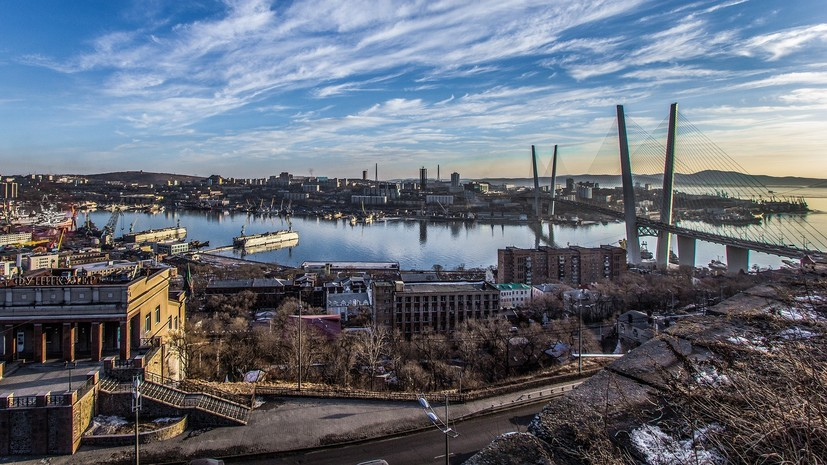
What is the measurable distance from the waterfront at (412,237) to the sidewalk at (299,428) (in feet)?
35.1

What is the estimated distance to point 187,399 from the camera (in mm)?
2492

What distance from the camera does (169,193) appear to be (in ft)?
161

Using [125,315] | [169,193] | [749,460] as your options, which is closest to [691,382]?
[749,460]

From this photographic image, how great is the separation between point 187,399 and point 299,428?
626 mm

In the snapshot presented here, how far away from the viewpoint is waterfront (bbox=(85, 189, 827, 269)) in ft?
51.2

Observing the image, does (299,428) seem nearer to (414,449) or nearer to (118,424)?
(414,449)

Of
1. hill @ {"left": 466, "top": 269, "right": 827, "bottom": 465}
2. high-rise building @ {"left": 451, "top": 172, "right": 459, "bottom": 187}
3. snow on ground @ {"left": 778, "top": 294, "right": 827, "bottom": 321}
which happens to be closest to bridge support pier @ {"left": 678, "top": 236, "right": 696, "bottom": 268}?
snow on ground @ {"left": 778, "top": 294, "right": 827, "bottom": 321}

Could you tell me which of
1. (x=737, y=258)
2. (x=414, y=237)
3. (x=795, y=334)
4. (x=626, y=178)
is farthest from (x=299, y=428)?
(x=414, y=237)

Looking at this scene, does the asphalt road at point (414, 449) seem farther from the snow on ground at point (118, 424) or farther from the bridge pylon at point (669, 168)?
the bridge pylon at point (669, 168)

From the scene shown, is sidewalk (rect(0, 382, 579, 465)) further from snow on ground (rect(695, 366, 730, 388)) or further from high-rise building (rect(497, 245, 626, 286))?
high-rise building (rect(497, 245, 626, 286))

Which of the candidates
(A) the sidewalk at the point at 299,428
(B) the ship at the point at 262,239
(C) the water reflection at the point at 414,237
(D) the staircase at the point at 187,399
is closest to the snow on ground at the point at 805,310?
(A) the sidewalk at the point at 299,428

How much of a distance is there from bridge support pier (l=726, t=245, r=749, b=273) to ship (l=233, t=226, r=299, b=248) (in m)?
16.4

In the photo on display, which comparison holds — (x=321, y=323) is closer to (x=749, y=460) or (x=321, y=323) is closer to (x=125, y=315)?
(x=125, y=315)

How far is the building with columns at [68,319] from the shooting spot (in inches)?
105
